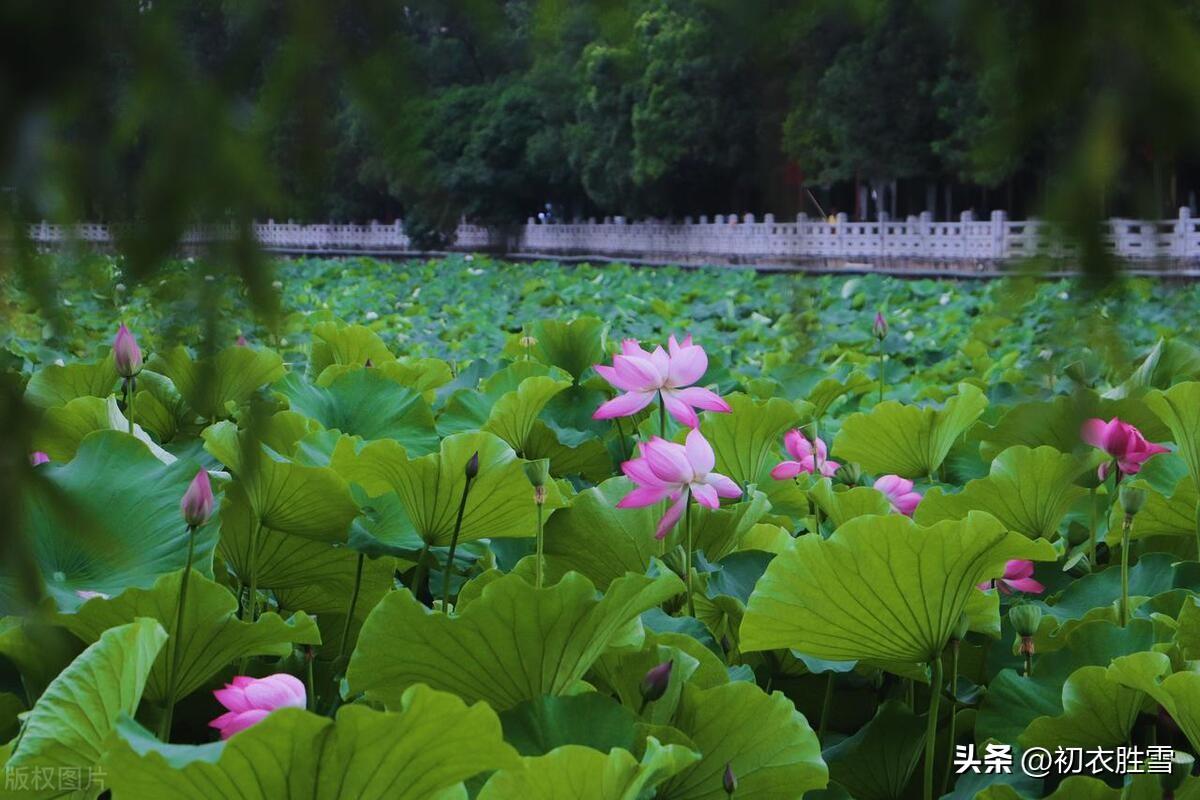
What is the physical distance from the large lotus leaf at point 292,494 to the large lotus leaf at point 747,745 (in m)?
0.29

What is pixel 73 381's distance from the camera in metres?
1.46

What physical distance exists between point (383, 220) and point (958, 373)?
237 cm

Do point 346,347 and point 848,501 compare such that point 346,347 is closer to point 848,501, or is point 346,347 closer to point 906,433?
point 906,433

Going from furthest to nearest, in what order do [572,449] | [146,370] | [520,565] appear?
[146,370]
[572,449]
[520,565]

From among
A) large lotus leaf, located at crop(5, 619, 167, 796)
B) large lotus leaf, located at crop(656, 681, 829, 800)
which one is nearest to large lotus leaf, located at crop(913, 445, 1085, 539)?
large lotus leaf, located at crop(656, 681, 829, 800)

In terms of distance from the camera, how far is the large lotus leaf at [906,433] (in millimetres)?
1255

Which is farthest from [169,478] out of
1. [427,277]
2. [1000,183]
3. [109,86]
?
[427,277]

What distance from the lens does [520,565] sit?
915 mm

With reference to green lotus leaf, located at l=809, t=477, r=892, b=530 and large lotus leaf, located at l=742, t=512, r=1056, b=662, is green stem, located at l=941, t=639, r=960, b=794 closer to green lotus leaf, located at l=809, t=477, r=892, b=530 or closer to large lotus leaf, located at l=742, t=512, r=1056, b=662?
large lotus leaf, located at l=742, t=512, r=1056, b=662

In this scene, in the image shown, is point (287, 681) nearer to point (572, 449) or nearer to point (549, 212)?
point (549, 212)

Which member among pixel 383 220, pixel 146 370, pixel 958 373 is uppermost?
pixel 383 220

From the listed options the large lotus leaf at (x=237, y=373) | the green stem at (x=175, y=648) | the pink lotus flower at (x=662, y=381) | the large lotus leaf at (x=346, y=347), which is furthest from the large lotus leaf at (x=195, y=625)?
the large lotus leaf at (x=346, y=347)

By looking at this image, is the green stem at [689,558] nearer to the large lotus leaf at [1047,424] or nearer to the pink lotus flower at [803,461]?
the pink lotus flower at [803,461]

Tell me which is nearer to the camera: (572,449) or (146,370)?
(572,449)
